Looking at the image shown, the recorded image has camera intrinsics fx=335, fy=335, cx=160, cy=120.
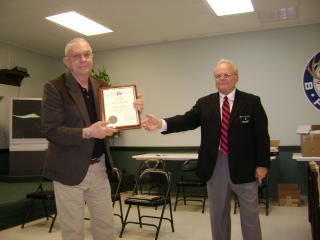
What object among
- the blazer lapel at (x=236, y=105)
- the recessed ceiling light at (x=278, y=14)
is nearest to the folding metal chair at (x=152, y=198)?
the blazer lapel at (x=236, y=105)

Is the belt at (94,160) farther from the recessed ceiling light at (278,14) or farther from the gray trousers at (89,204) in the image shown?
the recessed ceiling light at (278,14)

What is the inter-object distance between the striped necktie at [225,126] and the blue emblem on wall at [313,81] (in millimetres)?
4312

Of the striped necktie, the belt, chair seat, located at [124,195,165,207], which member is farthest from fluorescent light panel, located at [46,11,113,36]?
the belt

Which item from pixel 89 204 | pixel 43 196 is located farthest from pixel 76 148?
pixel 43 196

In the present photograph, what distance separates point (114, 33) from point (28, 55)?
250cm

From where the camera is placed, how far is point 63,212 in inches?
81.3

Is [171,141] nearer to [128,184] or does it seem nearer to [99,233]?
[128,184]

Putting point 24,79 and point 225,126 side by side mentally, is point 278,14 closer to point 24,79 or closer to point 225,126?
→ point 225,126

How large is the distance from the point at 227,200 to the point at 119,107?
1.19 metres

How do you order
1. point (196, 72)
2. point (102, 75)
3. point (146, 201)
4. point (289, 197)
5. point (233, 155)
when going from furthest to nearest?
point (102, 75), point (196, 72), point (289, 197), point (146, 201), point (233, 155)

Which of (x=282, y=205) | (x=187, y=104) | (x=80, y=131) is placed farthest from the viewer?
(x=187, y=104)

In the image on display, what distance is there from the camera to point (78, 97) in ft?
7.03

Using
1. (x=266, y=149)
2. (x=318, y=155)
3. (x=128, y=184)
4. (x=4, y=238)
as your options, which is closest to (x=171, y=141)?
(x=128, y=184)

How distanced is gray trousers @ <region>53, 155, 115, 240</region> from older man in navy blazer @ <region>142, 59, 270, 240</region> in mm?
672
